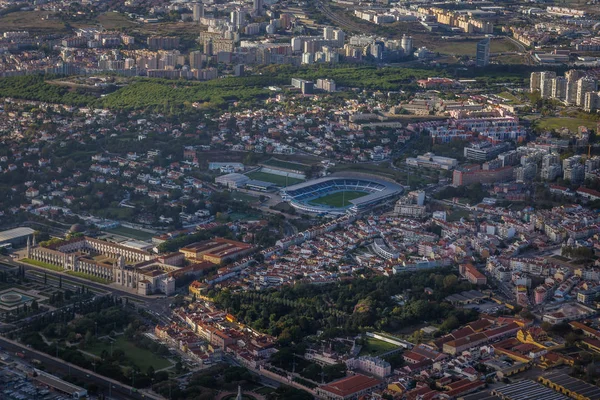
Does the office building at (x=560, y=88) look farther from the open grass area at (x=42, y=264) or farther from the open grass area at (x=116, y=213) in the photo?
the open grass area at (x=42, y=264)

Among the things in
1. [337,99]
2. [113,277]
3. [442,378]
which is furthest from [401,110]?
[442,378]

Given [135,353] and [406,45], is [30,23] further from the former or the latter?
[135,353]

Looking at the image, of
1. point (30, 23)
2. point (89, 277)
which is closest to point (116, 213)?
point (89, 277)

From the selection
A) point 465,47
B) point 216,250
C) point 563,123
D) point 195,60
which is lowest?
point 216,250

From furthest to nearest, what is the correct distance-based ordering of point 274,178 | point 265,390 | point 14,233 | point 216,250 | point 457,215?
1. point 274,178
2. point 457,215
3. point 14,233
4. point 216,250
5. point 265,390

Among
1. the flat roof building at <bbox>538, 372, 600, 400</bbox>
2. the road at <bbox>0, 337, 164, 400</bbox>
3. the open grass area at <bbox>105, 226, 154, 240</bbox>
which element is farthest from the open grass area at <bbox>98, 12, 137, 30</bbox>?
the flat roof building at <bbox>538, 372, 600, 400</bbox>

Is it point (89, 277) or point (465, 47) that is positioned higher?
point (465, 47)

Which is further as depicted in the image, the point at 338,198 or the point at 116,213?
the point at 338,198
